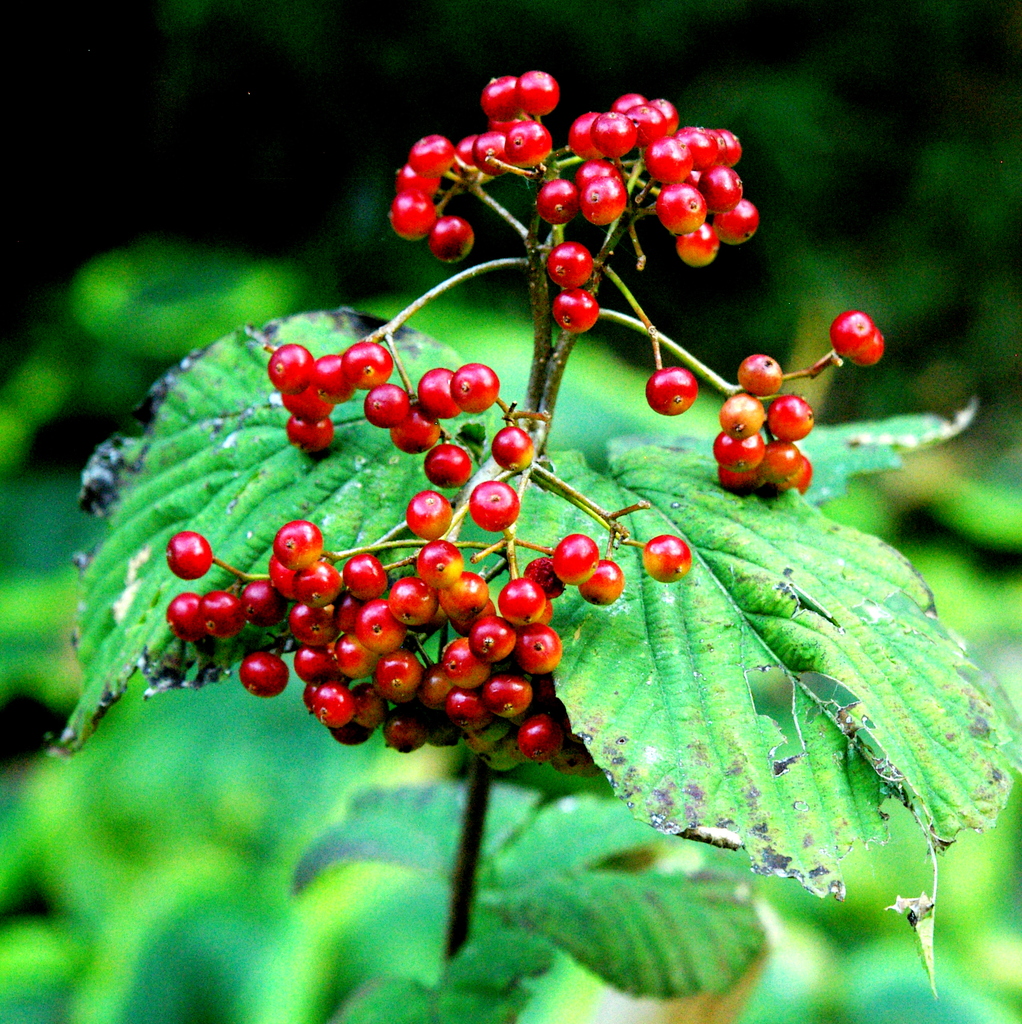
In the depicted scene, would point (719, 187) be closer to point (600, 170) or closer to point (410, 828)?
point (600, 170)

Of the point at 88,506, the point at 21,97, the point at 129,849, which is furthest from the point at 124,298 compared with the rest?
the point at 88,506

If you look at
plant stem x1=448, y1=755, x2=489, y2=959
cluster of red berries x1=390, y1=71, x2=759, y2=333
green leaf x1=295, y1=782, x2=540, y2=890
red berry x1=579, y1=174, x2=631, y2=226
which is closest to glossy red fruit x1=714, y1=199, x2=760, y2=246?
cluster of red berries x1=390, y1=71, x2=759, y2=333

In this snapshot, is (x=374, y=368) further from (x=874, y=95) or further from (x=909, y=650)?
(x=874, y=95)

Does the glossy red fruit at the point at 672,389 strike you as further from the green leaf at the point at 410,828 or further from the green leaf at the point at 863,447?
the green leaf at the point at 410,828

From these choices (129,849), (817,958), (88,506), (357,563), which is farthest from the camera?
(129,849)

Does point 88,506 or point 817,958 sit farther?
point 817,958
